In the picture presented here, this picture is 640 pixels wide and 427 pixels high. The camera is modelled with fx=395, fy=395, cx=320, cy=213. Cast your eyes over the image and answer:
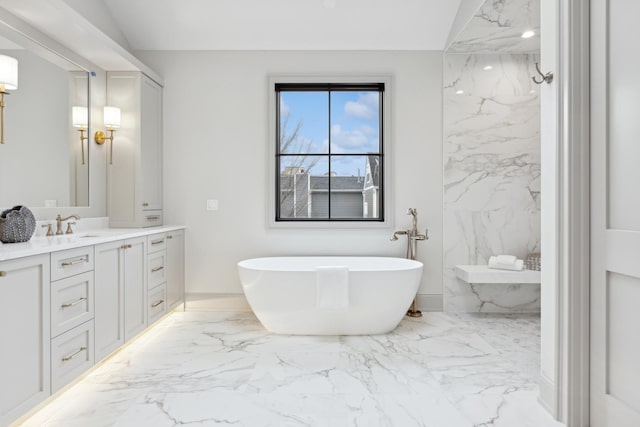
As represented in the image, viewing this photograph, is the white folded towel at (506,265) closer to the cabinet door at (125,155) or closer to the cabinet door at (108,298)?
the cabinet door at (108,298)

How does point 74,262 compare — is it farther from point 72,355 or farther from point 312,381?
point 312,381

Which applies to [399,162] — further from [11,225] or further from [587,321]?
[11,225]

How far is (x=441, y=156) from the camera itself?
3.71 m

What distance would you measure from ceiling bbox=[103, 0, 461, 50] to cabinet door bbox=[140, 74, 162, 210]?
517mm

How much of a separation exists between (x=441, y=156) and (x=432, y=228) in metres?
0.68

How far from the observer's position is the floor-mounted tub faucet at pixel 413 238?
354cm

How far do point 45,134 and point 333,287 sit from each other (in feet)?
7.20

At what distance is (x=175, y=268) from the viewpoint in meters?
3.50

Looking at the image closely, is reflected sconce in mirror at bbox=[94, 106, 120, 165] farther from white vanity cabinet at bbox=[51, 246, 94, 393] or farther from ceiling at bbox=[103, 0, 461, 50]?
white vanity cabinet at bbox=[51, 246, 94, 393]

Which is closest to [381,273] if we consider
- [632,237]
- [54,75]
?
[632,237]

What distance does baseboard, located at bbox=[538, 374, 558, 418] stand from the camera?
1835 millimetres

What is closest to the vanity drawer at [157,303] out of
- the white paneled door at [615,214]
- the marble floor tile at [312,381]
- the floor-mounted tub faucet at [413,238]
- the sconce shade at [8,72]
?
the marble floor tile at [312,381]

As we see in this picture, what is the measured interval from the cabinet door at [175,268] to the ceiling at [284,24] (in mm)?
1794

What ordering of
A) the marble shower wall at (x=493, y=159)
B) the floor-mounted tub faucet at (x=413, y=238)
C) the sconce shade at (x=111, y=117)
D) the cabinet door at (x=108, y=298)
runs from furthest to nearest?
1. the marble shower wall at (x=493, y=159)
2. the floor-mounted tub faucet at (x=413, y=238)
3. the sconce shade at (x=111, y=117)
4. the cabinet door at (x=108, y=298)
